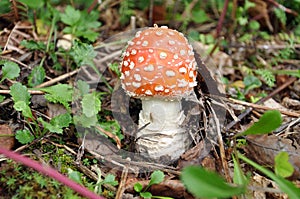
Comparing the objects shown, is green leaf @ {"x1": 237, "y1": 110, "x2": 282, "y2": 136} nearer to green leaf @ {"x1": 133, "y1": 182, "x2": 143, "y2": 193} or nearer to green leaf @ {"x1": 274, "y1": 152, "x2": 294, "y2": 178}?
green leaf @ {"x1": 274, "y1": 152, "x2": 294, "y2": 178}

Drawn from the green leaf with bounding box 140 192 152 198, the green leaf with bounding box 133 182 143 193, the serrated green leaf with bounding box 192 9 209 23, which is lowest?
the green leaf with bounding box 140 192 152 198

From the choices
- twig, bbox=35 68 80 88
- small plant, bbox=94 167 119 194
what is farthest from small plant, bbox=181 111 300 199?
twig, bbox=35 68 80 88

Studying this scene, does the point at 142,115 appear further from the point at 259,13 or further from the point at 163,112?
the point at 259,13

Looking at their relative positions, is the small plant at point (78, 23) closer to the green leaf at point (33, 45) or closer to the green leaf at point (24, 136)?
the green leaf at point (33, 45)

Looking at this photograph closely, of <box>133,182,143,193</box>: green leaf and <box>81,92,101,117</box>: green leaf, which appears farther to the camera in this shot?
<box>81,92,101,117</box>: green leaf

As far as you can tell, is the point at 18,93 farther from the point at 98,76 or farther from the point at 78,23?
the point at 78,23

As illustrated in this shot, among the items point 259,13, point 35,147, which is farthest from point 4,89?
point 259,13
